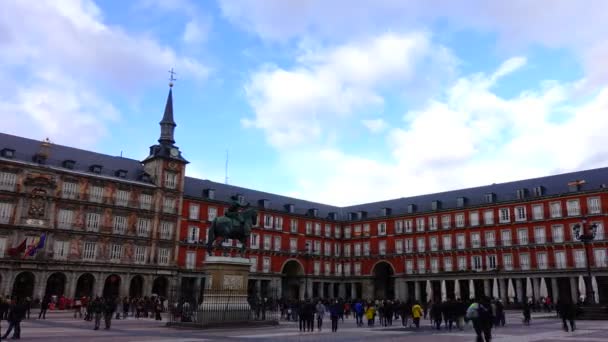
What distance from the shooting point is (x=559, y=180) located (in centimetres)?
5597

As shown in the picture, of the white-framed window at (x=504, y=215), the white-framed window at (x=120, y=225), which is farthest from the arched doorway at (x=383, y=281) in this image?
the white-framed window at (x=120, y=225)

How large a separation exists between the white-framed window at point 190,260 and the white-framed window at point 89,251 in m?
10.5

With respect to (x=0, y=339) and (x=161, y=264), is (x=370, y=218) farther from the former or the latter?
(x=0, y=339)

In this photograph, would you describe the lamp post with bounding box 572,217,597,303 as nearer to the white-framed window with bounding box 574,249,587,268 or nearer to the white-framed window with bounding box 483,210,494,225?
the white-framed window with bounding box 574,249,587,268

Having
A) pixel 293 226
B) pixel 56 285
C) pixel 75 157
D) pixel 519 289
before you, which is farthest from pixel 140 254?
pixel 519 289

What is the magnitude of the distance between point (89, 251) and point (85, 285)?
146 inches

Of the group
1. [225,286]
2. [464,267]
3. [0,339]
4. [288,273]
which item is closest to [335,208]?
[288,273]

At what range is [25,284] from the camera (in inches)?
1767

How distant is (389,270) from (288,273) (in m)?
14.4

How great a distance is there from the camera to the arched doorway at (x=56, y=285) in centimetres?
4641

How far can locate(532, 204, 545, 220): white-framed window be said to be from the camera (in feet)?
178

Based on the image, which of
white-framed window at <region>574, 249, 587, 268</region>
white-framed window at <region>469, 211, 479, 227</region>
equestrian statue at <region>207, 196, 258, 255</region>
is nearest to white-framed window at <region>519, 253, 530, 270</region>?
white-framed window at <region>574, 249, 587, 268</region>

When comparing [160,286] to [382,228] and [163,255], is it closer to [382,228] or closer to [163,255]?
[163,255]

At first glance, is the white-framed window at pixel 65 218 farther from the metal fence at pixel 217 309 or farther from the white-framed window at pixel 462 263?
the white-framed window at pixel 462 263
